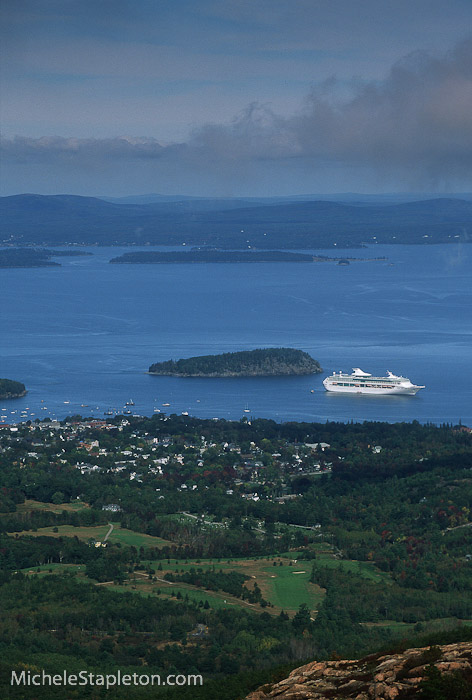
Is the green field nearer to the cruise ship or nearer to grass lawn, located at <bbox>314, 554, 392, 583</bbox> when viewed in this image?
grass lawn, located at <bbox>314, 554, 392, 583</bbox>

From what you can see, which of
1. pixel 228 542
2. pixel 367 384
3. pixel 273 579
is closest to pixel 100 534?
pixel 228 542

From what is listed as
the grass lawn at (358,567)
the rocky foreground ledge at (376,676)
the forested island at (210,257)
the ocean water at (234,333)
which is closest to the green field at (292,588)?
the grass lawn at (358,567)

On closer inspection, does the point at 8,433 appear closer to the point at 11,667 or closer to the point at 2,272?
the point at 11,667

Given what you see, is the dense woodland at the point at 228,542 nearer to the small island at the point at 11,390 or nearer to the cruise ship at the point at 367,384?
the small island at the point at 11,390

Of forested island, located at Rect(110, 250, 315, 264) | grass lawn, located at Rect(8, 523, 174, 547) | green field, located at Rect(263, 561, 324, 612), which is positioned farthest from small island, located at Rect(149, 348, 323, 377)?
forested island, located at Rect(110, 250, 315, 264)

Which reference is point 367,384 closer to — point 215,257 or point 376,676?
point 376,676

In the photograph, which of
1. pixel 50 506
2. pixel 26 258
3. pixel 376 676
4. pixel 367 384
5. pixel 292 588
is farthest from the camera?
pixel 26 258
